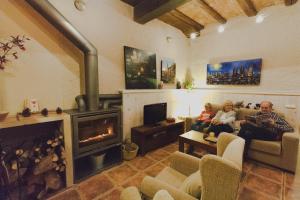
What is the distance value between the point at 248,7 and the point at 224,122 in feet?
8.19

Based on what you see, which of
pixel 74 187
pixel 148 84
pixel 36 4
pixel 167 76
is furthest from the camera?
pixel 167 76

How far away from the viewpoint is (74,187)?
2.08 meters

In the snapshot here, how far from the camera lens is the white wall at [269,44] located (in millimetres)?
3234

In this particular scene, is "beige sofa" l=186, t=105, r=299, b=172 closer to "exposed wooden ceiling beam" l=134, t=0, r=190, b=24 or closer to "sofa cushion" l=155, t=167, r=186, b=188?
"sofa cushion" l=155, t=167, r=186, b=188

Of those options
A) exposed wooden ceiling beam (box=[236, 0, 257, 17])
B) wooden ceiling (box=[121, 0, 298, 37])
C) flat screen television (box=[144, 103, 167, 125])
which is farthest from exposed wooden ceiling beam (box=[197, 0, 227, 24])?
flat screen television (box=[144, 103, 167, 125])

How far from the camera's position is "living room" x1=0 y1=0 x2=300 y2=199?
2031 mm

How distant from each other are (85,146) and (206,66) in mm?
3841

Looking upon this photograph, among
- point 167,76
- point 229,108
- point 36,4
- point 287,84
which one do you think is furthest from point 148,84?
point 287,84

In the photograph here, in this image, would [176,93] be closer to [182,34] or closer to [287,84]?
[182,34]

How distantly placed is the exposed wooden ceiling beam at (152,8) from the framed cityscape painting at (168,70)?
1158 millimetres

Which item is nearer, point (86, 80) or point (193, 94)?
point (86, 80)

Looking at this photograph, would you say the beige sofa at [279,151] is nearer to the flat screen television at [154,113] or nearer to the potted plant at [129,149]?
the flat screen television at [154,113]

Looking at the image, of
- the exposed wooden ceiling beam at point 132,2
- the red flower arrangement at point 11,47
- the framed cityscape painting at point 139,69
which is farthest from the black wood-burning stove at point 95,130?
the exposed wooden ceiling beam at point 132,2

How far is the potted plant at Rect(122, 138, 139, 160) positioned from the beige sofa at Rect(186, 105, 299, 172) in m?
2.07
